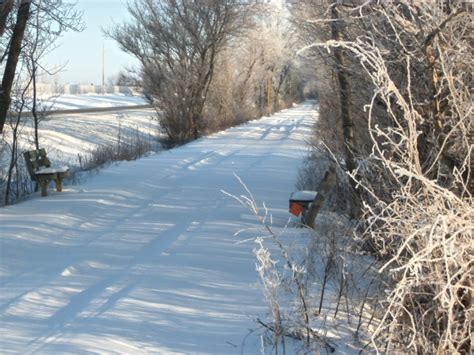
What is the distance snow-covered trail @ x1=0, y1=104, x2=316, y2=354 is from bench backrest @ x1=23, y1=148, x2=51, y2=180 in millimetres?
722

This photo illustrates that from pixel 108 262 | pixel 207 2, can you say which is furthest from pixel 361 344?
pixel 207 2

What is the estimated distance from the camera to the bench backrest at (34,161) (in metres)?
10.8

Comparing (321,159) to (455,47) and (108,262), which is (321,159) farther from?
(455,47)

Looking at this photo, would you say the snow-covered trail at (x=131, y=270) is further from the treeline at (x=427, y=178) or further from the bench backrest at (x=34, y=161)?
the treeline at (x=427, y=178)

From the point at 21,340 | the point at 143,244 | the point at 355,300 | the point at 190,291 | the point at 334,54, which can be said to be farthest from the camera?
the point at 334,54

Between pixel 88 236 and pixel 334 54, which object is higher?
pixel 334 54

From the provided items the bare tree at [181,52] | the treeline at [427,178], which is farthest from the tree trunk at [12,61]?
the bare tree at [181,52]

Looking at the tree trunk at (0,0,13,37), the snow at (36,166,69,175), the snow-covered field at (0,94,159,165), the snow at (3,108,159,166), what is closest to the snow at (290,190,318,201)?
the snow at (36,166,69,175)

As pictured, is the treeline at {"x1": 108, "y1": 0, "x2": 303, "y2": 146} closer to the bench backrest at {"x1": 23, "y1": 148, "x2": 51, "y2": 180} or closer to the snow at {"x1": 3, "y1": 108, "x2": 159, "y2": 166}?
the snow at {"x1": 3, "y1": 108, "x2": 159, "y2": 166}

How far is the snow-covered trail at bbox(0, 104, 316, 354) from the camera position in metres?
4.48

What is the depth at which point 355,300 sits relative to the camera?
5.05m

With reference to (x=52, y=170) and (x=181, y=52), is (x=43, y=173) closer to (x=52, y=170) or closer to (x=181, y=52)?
(x=52, y=170)

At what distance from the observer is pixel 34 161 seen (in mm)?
11211

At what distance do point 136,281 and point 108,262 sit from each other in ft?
2.57
